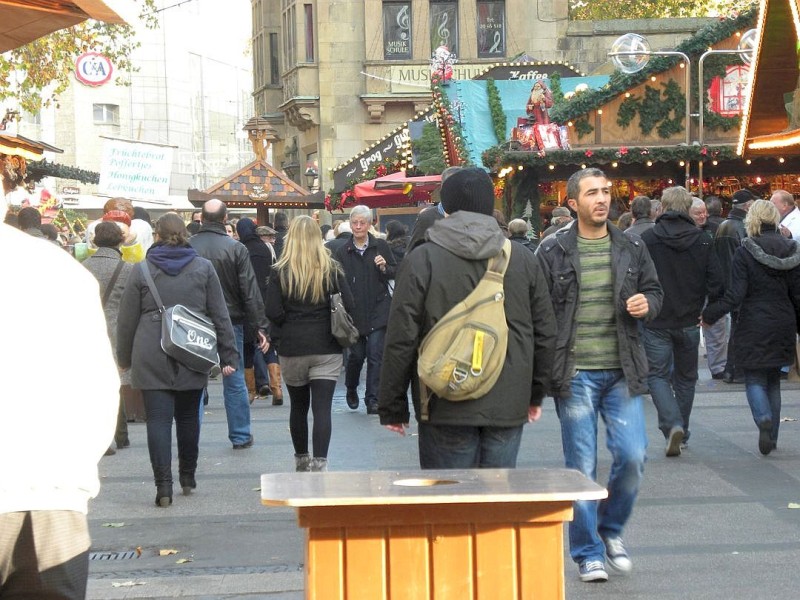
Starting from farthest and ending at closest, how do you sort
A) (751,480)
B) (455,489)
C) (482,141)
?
(482,141) < (751,480) < (455,489)

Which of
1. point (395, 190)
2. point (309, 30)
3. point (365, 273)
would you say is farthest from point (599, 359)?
point (309, 30)

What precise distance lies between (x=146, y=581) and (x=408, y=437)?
4.61 m

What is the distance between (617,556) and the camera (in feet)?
21.3

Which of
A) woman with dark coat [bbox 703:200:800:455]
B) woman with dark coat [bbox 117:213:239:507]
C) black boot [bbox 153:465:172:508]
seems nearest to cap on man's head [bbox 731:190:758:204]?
woman with dark coat [bbox 703:200:800:455]

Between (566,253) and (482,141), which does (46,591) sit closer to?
(566,253)

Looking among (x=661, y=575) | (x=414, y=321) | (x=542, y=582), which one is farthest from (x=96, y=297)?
(x=661, y=575)

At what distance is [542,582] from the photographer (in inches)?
165

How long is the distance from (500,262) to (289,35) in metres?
37.5

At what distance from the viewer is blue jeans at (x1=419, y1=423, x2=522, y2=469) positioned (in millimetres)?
5531

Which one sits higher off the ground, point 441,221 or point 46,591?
point 441,221

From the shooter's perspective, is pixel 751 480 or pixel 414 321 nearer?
pixel 414 321

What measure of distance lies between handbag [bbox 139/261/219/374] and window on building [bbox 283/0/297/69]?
32.9 m

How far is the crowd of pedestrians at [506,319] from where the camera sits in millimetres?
5539

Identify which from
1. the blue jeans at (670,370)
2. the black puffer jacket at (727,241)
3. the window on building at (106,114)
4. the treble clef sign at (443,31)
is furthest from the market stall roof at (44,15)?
the window on building at (106,114)
